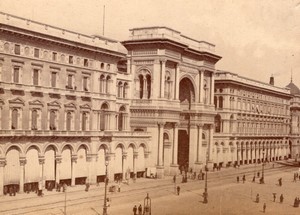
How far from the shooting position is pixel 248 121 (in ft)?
300

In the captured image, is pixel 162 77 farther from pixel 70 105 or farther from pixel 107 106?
pixel 70 105

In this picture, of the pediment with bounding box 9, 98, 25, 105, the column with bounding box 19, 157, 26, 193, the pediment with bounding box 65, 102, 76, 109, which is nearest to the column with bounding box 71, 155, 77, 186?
the pediment with bounding box 65, 102, 76, 109

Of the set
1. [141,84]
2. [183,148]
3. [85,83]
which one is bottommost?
[183,148]

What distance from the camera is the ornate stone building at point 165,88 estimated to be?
61031 millimetres

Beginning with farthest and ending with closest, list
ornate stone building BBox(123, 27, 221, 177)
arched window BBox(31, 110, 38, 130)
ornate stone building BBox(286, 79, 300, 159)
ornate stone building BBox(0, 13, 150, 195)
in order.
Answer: ornate stone building BBox(286, 79, 300, 159)
ornate stone building BBox(123, 27, 221, 177)
arched window BBox(31, 110, 38, 130)
ornate stone building BBox(0, 13, 150, 195)

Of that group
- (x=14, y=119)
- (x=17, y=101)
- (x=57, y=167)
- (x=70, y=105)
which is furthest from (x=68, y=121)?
(x=17, y=101)

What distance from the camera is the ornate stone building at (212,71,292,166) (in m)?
83.6

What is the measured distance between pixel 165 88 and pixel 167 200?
2055 cm

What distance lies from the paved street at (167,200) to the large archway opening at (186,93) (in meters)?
13.3

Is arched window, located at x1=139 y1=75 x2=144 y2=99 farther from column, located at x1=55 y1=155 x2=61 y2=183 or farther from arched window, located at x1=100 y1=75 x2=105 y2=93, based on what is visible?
column, located at x1=55 y1=155 x2=61 y2=183

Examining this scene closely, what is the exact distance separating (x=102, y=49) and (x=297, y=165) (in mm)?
56876

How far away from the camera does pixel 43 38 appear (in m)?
45.8

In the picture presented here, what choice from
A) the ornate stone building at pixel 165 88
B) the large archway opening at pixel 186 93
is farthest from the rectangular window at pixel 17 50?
the large archway opening at pixel 186 93

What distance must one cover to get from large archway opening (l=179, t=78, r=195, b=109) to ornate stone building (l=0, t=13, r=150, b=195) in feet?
42.4
